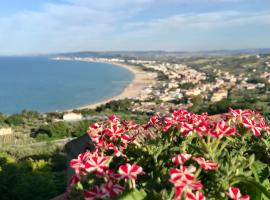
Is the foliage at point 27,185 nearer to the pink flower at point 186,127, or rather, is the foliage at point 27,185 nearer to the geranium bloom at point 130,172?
the pink flower at point 186,127

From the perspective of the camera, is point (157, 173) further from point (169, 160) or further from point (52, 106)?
point (52, 106)

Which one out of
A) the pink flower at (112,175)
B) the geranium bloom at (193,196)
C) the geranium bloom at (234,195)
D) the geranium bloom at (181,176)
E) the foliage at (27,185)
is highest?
the geranium bloom at (181,176)

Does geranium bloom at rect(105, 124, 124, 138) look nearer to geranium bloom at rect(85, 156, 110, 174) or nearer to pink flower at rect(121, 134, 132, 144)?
pink flower at rect(121, 134, 132, 144)

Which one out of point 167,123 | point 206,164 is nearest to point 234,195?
point 206,164

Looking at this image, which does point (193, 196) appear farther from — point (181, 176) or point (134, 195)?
point (134, 195)

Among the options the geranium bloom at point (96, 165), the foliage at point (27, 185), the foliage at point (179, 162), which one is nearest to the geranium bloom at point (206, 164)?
the foliage at point (179, 162)

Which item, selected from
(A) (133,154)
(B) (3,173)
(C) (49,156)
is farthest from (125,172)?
(C) (49,156)

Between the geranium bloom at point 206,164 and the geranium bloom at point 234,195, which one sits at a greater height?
the geranium bloom at point 206,164
